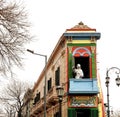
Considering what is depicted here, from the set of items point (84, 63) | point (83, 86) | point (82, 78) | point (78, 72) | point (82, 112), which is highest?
point (84, 63)

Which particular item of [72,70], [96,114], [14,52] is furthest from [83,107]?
[14,52]

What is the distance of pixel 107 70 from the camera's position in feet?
81.7

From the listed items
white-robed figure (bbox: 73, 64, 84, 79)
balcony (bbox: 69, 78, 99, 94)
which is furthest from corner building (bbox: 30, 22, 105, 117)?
white-robed figure (bbox: 73, 64, 84, 79)

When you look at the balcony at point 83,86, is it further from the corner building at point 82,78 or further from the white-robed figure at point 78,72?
the white-robed figure at point 78,72

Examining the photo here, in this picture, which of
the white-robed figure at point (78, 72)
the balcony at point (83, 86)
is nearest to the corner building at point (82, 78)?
the balcony at point (83, 86)

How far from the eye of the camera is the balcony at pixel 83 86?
25984 mm

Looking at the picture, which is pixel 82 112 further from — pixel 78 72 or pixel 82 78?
pixel 78 72

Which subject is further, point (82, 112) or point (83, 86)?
point (82, 112)

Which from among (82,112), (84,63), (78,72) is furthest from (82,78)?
(82,112)

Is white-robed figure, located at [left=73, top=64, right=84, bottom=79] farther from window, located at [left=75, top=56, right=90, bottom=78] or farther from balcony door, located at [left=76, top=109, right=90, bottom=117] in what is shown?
balcony door, located at [left=76, top=109, right=90, bottom=117]

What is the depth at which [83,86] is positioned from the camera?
86.6ft

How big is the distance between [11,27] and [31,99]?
124 ft

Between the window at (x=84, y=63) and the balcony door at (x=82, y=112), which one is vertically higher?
the window at (x=84, y=63)

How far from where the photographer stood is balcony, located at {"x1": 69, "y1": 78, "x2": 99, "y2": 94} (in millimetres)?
25984
